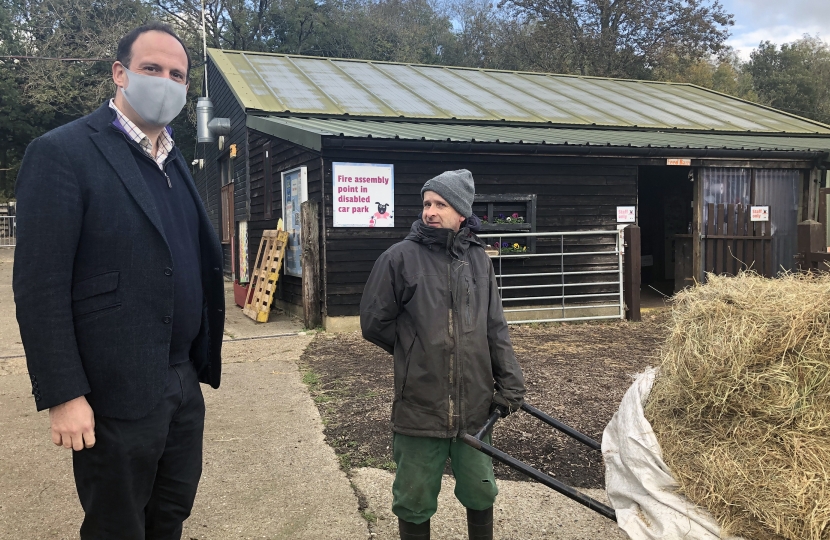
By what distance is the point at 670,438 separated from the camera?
8.18 ft

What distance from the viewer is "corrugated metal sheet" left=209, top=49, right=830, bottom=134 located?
11.4 m

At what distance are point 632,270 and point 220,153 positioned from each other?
34.6ft

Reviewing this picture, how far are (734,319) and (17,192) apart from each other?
2.55 metres

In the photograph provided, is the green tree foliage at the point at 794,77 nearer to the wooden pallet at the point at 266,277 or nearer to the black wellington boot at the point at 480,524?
the wooden pallet at the point at 266,277

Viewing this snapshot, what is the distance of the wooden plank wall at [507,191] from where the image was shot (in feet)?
28.9

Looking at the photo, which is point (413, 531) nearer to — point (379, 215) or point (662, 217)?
point (379, 215)

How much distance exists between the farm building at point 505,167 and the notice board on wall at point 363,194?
0.02m

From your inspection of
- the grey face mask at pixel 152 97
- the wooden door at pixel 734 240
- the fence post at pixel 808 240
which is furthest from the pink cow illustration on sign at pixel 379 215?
the grey face mask at pixel 152 97

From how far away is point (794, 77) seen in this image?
3597 centimetres

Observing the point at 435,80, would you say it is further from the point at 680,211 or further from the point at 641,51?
the point at 641,51

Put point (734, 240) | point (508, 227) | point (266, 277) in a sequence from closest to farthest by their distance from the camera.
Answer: point (508, 227)
point (266, 277)
point (734, 240)

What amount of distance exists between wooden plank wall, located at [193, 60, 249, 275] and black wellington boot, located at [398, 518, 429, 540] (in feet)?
29.7

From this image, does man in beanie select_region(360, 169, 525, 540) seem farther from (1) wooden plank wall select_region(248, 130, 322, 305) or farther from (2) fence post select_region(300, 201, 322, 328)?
(1) wooden plank wall select_region(248, 130, 322, 305)

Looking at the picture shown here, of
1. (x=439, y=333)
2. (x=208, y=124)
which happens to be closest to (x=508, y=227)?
(x=439, y=333)
